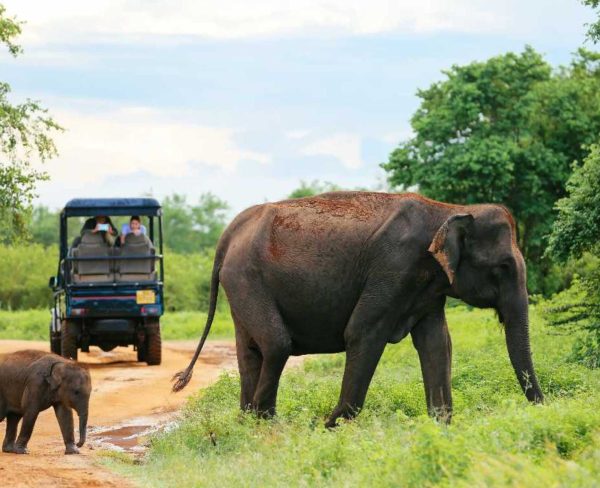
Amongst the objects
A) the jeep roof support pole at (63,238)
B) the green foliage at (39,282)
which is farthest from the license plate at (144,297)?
the green foliage at (39,282)

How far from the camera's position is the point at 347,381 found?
39.3ft

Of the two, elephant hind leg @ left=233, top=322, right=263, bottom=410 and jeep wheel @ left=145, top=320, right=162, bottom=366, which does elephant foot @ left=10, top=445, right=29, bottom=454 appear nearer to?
elephant hind leg @ left=233, top=322, right=263, bottom=410

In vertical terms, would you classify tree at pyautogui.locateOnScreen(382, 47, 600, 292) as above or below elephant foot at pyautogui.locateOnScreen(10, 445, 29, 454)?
above

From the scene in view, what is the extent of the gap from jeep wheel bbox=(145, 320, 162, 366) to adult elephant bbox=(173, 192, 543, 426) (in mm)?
11433

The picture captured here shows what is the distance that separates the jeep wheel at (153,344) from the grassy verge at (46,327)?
10829 mm

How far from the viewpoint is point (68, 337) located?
23.3 meters

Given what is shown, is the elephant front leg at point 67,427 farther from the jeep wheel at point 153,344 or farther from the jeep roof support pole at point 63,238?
the jeep wheel at point 153,344

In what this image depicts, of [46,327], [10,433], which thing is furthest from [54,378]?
[46,327]

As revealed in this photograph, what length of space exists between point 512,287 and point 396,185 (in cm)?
3054

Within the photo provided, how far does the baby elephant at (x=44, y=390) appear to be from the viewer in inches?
492

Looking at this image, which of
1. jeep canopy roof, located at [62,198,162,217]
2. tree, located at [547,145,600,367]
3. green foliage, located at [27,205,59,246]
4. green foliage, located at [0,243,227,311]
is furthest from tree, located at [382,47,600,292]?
green foliage, located at [27,205,59,246]

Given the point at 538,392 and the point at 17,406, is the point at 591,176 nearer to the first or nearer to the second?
the point at 538,392

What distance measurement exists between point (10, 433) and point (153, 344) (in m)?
11.3

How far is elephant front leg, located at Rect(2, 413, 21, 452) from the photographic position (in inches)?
497
